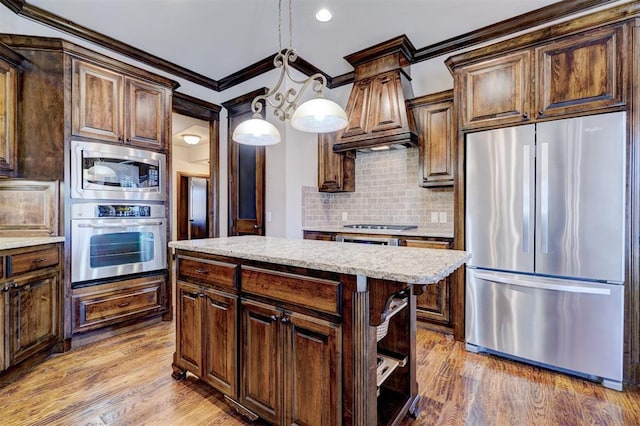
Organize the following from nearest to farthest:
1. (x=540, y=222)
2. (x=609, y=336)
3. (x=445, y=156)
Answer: (x=609, y=336)
(x=540, y=222)
(x=445, y=156)

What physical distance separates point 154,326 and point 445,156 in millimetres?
3524

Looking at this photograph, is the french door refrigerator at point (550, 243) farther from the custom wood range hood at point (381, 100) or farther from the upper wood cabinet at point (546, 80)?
the custom wood range hood at point (381, 100)

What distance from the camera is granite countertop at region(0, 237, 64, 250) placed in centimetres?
210

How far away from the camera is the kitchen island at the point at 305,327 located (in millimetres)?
1296

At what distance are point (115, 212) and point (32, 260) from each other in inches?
29.0

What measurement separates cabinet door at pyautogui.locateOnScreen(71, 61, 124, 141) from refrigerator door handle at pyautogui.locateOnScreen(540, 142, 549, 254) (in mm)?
3630

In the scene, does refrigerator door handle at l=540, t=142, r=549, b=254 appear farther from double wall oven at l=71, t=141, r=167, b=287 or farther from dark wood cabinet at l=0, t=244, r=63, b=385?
dark wood cabinet at l=0, t=244, r=63, b=385

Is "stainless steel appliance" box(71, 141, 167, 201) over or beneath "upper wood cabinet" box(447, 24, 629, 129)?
beneath

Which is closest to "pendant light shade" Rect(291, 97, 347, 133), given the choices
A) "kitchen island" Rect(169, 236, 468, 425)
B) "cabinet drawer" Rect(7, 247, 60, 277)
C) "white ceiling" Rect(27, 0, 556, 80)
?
"kitchen island" Rect(169, 236, 468, 425)

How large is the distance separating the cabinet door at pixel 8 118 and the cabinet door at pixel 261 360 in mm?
2378

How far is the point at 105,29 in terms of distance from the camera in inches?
121

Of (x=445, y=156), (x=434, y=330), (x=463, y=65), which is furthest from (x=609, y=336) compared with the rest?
(x=463, y=65)

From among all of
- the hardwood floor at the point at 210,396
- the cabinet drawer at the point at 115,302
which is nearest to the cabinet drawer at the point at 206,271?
the hardwood floor at the point at 210,396

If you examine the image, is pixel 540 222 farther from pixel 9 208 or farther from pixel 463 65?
pixel 9 208
